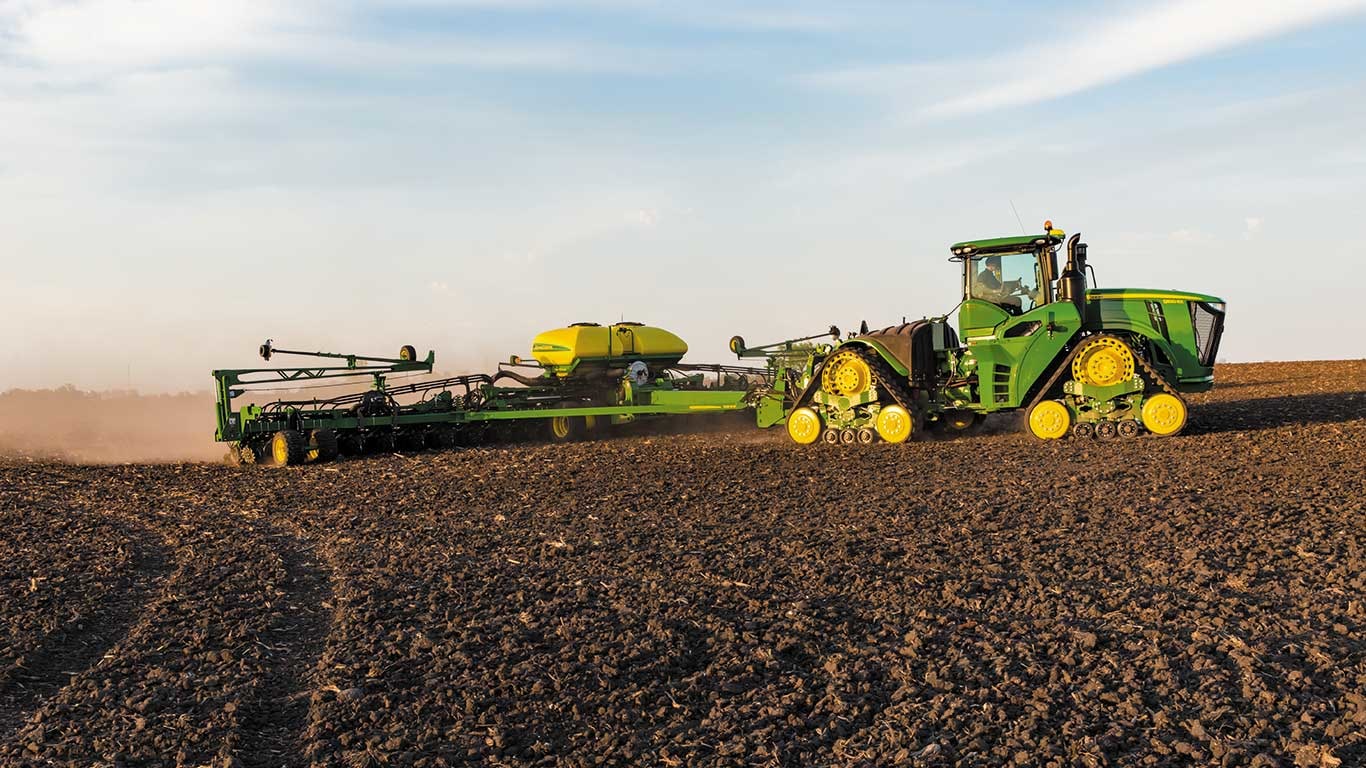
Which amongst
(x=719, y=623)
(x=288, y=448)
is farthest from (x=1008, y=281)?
(x=288, y=448)

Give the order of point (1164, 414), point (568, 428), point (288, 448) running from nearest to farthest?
point (1164, 414) → point (288, 448) → point (568, 428)

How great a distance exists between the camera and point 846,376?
15.8 meters

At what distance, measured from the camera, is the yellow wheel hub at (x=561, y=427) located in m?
19.5

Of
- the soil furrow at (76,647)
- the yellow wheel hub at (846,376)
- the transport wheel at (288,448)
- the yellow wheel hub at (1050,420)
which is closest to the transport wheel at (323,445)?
the transport wheel at (288,448)

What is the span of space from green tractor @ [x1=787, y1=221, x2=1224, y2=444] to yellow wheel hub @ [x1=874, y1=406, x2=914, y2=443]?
0.6 inches

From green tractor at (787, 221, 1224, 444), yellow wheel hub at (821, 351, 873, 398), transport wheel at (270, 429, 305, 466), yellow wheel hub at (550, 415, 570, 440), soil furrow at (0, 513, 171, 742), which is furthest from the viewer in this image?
yellow wheel hub at (550, 415, 570, 440)

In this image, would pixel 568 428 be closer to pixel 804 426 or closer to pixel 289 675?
pixel 804 426

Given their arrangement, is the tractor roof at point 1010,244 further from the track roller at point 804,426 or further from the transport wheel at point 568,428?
the transport wheel at point 568,428

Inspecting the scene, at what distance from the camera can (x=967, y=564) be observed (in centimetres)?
793

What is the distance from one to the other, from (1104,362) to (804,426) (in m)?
4.28

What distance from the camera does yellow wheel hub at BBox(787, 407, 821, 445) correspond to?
52.9ft

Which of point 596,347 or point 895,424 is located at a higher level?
point 596,347

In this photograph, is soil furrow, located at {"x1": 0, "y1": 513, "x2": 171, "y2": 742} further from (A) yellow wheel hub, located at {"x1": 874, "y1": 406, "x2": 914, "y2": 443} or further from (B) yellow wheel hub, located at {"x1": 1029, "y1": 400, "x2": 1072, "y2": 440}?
(B) yellow wheel hub, located at {"x1": 1029, "y1": 400, "x2": 1072, "y2": 440}

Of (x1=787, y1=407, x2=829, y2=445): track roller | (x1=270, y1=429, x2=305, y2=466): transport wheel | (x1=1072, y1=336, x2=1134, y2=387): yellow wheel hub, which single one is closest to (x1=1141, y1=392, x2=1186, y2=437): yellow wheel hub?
(x1=1072, y1=336, x2=1134, y2=387): yellow wheel hub
